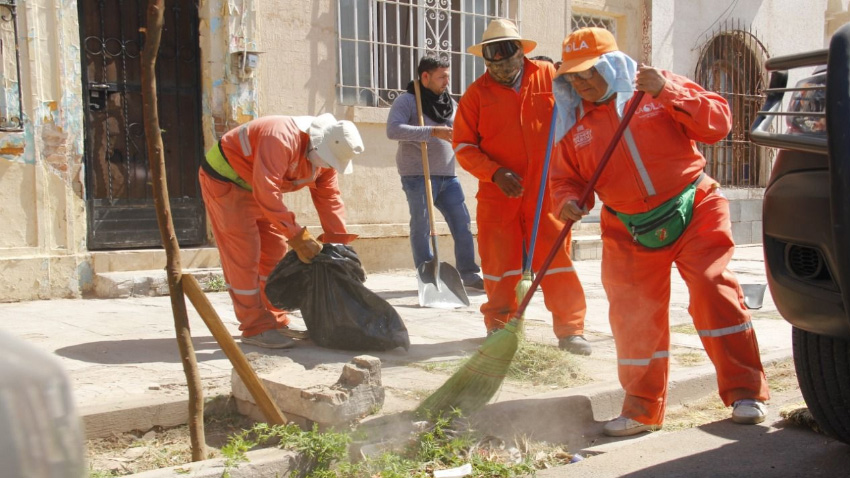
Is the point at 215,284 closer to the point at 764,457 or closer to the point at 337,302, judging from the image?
the point at 337,302

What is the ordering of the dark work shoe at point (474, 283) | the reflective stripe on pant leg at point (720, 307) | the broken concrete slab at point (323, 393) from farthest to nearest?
the dark work shoe at point (474, 283) < the reflective stripe on pant leg at point (720, 307) < the broken concrete slab at point (323, 393)

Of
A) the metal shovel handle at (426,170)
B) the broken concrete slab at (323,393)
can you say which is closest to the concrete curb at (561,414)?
the broken concrete slab at (323,393)

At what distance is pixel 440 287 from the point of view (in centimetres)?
685

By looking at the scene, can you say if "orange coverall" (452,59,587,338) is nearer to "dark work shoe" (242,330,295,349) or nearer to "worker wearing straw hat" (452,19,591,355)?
"worker wearing straw hat" (452,19,591,355)

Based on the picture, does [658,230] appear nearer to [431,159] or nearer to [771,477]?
[771,477]

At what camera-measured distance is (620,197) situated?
12.3 ft

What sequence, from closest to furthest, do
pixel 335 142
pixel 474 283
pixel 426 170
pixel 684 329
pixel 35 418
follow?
pixel 35 418 < pixel 335 142 < pixel 684 329 < pixel 426 170 < pixel 474 283

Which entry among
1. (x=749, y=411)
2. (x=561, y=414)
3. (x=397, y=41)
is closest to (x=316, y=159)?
(x=561, y=414)

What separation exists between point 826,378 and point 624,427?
880mm

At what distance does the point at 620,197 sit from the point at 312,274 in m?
1.98

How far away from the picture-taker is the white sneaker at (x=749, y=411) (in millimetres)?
3555

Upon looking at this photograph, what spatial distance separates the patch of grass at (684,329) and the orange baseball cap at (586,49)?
8.22 feet

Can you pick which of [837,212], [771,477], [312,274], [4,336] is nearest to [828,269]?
[837,212]

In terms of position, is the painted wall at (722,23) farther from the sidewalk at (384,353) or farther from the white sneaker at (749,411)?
the white sneaker at (749,411)
